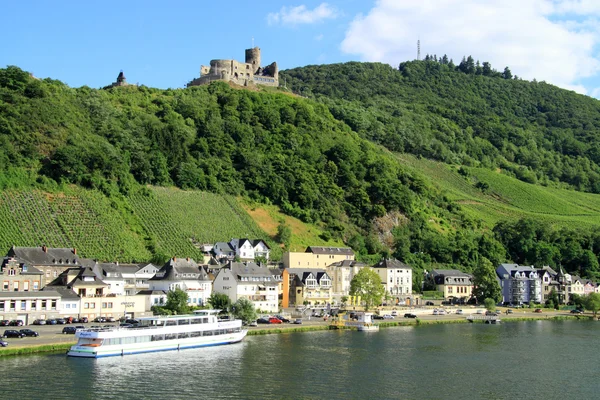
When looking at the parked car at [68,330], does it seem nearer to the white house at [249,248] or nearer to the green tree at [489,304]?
the white house at [249,248]

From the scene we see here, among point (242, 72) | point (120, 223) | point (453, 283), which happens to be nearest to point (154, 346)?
point (120, 223)

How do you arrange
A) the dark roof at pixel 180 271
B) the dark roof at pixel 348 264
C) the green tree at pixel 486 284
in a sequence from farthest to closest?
the green tree at pixel 486 284, the dark roof at pixel 348 264, the dark roof at pixel 180 271

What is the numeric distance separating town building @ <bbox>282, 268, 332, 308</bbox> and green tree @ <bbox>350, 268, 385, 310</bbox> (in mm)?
6565

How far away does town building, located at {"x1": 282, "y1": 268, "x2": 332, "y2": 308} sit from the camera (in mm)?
95250

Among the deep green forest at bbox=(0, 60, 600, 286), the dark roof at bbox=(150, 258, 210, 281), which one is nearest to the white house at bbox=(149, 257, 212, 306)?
the dark roof at bbox=(150, 258, 210, 281)

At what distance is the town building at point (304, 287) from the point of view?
313ft

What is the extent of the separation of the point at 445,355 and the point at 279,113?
304 feet

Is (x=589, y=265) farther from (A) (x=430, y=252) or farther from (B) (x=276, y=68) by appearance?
(B) (x=276, y=68)

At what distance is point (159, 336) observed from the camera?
190ft

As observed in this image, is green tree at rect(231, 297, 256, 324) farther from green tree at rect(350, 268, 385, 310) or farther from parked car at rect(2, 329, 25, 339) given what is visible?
parked car at rect(2, 329, 25, 339)

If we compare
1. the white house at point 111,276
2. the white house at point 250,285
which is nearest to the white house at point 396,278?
the white house at point 250,285

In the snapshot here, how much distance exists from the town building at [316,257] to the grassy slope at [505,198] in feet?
135

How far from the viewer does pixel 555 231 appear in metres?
134

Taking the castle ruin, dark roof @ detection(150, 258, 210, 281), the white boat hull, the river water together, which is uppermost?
the castle ruin
